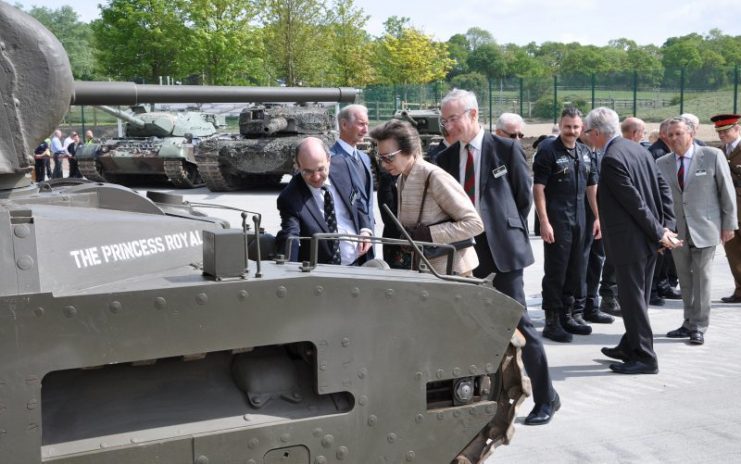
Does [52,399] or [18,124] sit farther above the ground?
[18,124]

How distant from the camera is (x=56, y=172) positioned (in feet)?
80.8

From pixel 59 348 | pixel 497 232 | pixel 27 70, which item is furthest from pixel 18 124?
pixel 497 232

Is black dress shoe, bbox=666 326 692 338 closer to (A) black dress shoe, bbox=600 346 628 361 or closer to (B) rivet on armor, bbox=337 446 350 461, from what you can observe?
(A) black dress shoe, bbox=600 346 628 361

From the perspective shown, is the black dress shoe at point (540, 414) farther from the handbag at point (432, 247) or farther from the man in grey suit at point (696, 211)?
the man in grey suit at point (696, 211)

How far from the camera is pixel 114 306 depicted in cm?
302

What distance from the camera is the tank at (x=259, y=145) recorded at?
58.8 feet

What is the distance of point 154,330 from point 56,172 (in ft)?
75.7

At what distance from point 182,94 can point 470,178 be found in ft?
5.73

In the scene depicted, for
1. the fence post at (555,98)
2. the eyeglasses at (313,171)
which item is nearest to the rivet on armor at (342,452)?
the eyeglasses at (313,171)

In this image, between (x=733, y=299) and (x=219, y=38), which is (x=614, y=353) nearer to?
(x=733, y=299)

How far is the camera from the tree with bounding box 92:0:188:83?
3170cm

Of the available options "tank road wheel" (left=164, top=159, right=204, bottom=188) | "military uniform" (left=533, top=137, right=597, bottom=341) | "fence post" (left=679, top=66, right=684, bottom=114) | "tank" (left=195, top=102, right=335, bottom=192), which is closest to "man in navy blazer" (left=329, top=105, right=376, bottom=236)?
"military uniform" (left=533, top=137, right=597, bottom=341)

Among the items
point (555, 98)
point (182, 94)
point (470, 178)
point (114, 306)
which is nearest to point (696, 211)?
point (470, 178)

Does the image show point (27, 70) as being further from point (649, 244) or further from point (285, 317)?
point (649, 244)
